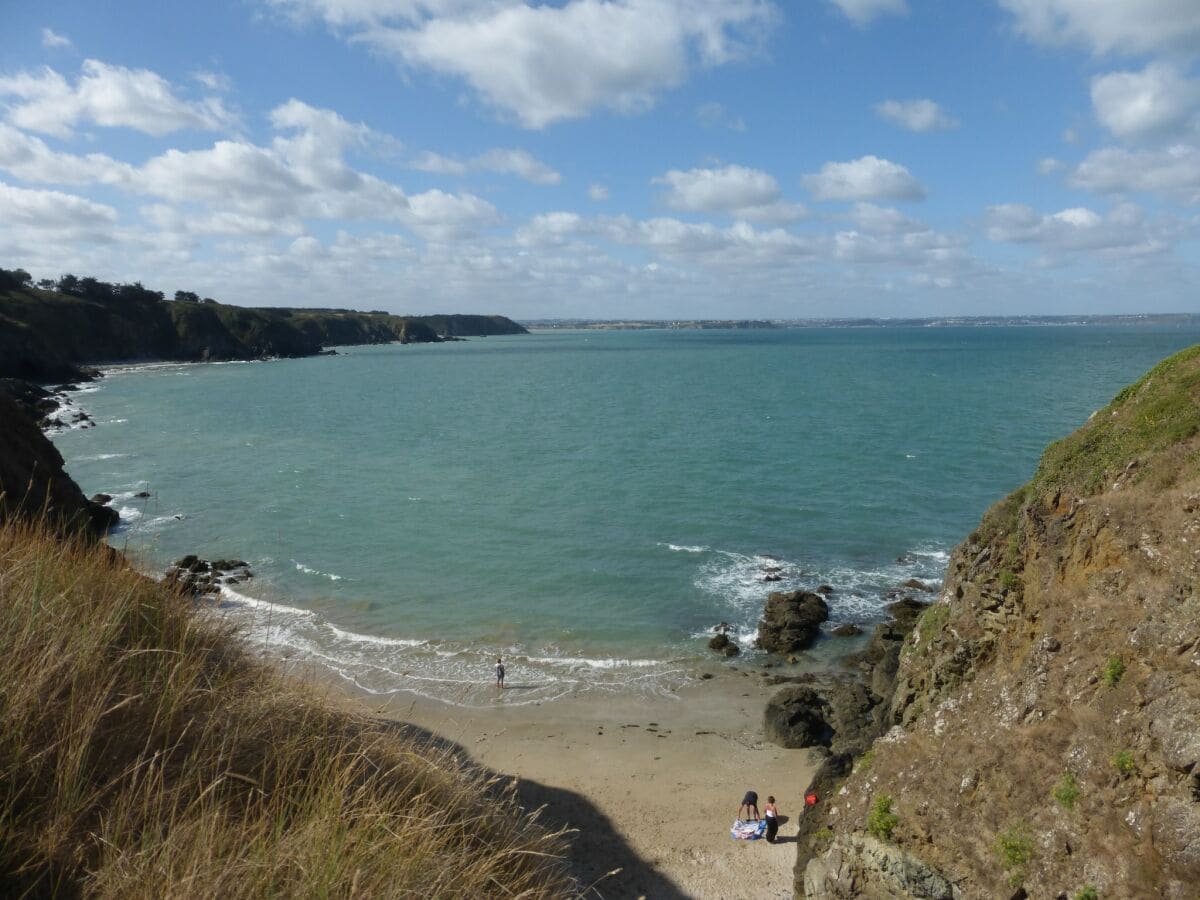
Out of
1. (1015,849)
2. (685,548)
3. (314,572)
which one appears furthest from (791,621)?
(314,572)

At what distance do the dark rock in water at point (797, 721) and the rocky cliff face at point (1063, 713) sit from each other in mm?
5780

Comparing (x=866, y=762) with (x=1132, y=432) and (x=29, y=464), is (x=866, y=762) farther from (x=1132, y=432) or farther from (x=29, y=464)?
(x=29, y=464)

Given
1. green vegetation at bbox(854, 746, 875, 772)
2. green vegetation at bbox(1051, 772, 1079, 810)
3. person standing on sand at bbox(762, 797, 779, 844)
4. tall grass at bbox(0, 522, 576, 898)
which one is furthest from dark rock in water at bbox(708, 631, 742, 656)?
tall grass at bbox(0, 522, 576, 898)

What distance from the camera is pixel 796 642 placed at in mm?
25531

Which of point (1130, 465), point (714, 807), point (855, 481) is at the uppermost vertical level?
point (1130, 465)

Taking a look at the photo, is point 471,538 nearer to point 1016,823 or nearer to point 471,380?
point 1016,823

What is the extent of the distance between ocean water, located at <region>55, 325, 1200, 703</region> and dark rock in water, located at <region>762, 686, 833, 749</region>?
380 cm

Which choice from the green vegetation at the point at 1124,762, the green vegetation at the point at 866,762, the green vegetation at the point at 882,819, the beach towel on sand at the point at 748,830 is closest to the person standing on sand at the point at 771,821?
the beach towel on sand at the point at 748,830

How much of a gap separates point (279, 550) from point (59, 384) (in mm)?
92706

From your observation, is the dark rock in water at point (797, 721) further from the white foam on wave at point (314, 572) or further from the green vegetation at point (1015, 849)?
the white foam on wave at point (314, 572)

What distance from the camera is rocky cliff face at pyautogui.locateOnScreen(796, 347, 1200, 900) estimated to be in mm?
8891

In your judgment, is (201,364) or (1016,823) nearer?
(1016,823)

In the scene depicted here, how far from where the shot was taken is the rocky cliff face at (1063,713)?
8891 mm

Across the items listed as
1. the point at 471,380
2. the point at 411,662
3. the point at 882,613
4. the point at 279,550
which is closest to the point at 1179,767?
the point at 882,613
